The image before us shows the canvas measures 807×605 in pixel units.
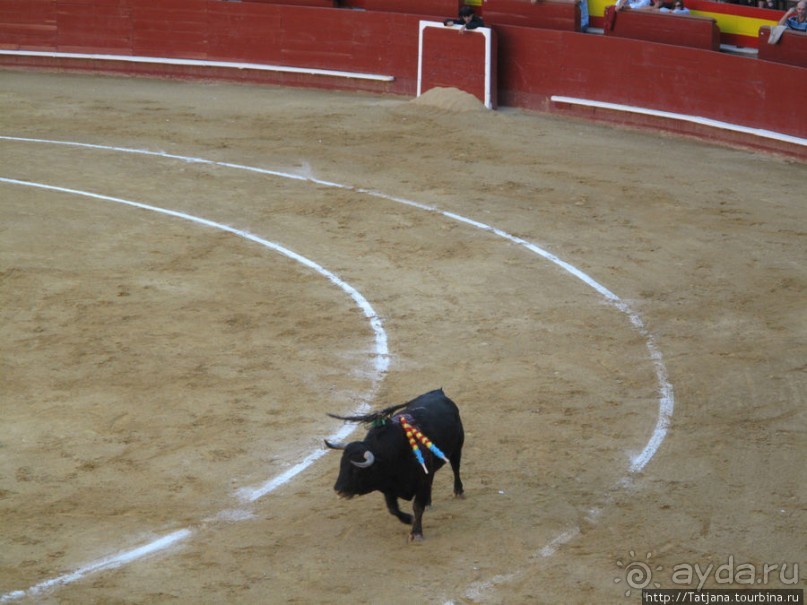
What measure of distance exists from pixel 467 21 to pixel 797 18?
525 centimetres

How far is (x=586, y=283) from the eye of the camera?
447 inches

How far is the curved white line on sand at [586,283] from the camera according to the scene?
7.07m

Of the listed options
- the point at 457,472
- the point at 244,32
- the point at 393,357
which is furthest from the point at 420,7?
the point at 457,472

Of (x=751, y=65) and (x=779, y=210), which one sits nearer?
(x=779, y=210)

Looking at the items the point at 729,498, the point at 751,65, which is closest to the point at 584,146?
the point at 751,65

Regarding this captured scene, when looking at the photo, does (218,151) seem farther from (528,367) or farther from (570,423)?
(570,423)

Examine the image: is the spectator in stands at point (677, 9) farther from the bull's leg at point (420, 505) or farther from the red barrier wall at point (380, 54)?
the bull's leg at point (420, 505)

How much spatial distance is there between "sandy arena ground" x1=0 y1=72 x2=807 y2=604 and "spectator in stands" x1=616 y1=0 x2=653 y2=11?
8.41ft

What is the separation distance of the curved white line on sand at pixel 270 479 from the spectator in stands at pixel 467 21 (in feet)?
24.5

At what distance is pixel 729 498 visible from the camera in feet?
23.8

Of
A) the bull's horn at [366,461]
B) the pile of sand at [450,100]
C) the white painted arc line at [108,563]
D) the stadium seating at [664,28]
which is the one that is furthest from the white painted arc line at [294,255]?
the stadium seating at [664,28]

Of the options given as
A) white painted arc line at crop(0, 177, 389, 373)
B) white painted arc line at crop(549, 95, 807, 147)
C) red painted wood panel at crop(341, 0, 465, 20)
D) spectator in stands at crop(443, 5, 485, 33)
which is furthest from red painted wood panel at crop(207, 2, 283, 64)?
white painted arc line at crop(0, 177, 389, 373)

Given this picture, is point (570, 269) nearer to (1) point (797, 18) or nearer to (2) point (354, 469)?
(2) point (354, 469)

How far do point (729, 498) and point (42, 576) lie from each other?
4.00m
